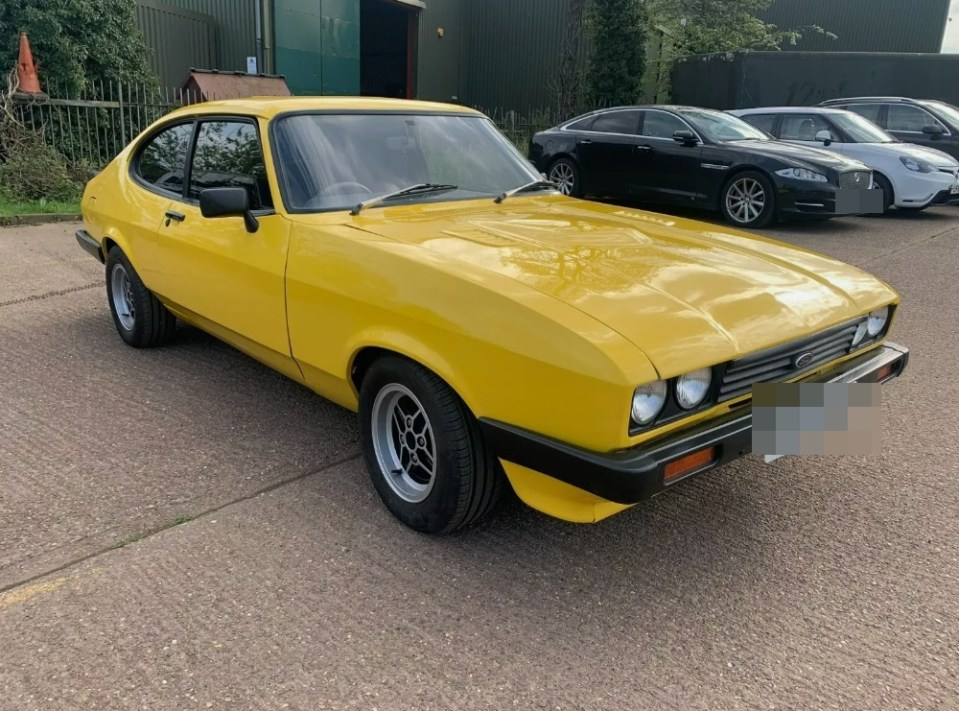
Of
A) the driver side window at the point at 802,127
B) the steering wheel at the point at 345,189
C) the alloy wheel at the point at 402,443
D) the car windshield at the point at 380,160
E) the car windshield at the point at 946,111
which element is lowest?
the alloy wheel at the point at 402,443

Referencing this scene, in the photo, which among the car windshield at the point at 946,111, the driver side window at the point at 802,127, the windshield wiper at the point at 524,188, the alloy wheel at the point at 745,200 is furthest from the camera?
the car windshield at the point at 946,111

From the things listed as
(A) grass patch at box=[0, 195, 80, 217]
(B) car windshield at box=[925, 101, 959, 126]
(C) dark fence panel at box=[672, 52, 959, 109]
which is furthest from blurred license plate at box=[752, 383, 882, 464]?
(C) dark fence panel at box=[672, 52, 959, 109]

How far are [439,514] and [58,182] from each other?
30.2 feet

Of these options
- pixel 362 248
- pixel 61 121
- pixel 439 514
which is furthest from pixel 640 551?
pixel 61 121

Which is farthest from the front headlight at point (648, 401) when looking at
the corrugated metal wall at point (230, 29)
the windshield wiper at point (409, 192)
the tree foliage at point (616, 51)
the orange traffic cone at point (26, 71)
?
the tree foliage at point (616, 51)

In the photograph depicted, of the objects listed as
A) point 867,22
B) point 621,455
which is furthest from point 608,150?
point 867,22

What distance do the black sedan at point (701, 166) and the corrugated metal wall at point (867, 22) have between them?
1395cm

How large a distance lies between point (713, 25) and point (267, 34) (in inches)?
444

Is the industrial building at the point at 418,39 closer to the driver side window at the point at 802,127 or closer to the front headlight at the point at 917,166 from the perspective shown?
the driver side window at the point at 802,127

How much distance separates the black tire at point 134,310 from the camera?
4.75 meters

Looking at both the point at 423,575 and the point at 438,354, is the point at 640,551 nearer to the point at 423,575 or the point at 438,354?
the point at 423,575

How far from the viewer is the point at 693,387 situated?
7.97 feet

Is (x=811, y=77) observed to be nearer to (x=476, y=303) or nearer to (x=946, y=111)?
(x=946, y=111)

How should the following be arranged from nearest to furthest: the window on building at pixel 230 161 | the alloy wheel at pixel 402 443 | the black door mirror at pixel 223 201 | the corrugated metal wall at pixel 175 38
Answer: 1. the alloy wheel at pixel 402 443
2. the black door mirror at pixel 223 201
3. the window on building at pixel 230 161
4. the corrugated metal wall at pixel 175 38
